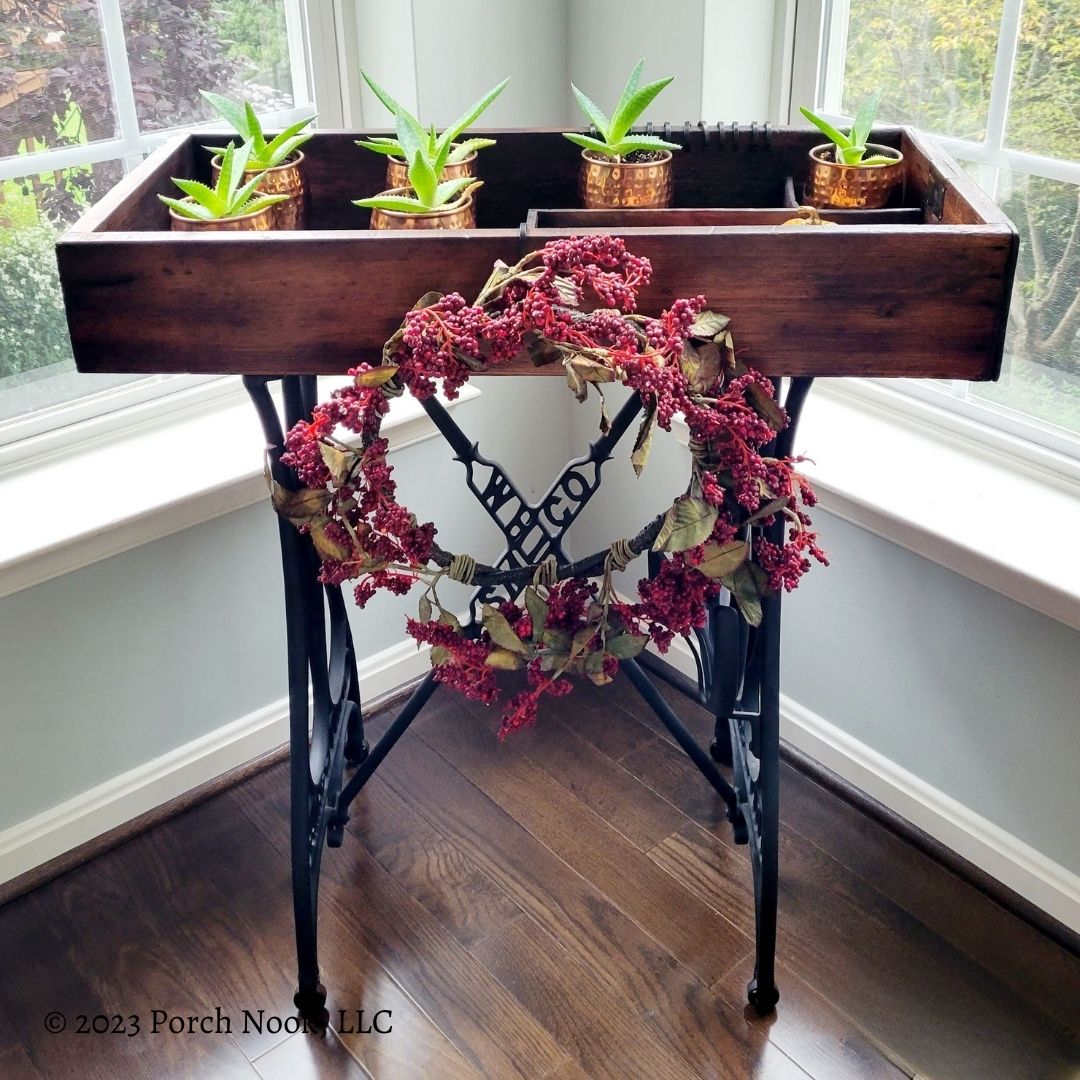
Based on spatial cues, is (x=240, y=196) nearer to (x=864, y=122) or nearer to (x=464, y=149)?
(x=464, y=149)

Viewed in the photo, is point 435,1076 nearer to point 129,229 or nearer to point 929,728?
point 929,728

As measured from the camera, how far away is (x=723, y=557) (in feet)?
4.42

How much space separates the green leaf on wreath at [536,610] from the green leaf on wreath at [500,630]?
24mm

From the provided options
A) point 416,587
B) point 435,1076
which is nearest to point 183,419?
point 416,587

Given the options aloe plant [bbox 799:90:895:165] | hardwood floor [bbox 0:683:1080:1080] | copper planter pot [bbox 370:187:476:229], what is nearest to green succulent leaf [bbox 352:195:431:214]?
copper planter pot [bbox 370:187:476:229]

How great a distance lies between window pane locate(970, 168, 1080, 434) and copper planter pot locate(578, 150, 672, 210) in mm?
618

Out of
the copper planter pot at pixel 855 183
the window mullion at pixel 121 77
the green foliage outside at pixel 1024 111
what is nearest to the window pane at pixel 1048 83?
the green foliage outside at pixel 1024 111

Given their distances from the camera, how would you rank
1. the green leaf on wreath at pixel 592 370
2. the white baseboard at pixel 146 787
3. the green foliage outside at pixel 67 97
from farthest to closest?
the white baseboard at pixel 146 787 < the green foliage outside at pixel 67 97 < the green leaf on wreath at pixel 592 370

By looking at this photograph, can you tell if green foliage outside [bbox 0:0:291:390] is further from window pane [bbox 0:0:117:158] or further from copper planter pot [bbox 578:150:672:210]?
copper planter pot [bbox 578:150:672:210]

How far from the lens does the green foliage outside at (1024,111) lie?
1665 millimetres

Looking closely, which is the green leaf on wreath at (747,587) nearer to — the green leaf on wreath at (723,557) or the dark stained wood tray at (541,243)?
the green leaf on wreath at (723,557)

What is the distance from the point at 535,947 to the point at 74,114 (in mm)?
1369

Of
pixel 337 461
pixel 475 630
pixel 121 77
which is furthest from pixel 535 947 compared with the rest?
pixel 121 77

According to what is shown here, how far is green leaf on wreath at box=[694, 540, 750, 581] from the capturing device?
135 centimetres
